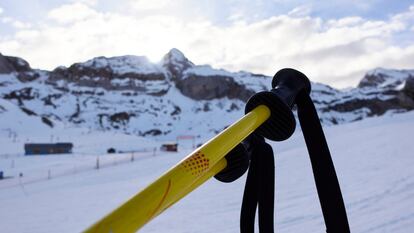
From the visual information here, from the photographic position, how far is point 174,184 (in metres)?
1.25

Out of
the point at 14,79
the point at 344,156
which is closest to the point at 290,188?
the point at 344,156

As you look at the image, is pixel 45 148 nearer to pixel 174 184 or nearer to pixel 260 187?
pixel 260 187

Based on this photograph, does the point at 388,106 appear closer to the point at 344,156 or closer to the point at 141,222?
the point at 344,156

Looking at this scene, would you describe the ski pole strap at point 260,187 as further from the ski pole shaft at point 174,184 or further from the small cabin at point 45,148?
the small cabin at point 45,148

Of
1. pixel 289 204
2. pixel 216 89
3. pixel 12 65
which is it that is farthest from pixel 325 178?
pixel 12 65

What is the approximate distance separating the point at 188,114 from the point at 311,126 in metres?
179

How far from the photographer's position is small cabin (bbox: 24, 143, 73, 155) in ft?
164

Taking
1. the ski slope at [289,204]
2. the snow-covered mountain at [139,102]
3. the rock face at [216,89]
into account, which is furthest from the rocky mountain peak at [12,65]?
the ski slope at [289,204]

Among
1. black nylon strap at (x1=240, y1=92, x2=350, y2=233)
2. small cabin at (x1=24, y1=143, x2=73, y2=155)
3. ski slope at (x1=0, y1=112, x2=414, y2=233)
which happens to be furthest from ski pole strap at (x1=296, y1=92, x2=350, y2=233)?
small cabin at (x1=24, y1=143, x2=73, y2=155)

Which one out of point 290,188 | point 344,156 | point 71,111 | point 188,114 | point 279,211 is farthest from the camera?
point 188,114

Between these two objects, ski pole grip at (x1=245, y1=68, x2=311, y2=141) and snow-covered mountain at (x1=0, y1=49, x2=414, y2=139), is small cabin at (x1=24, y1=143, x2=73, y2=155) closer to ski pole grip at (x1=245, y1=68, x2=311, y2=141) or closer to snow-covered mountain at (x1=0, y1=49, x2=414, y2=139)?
ski pole grip at (x1=245, y1=68, x2=311, y2=141)

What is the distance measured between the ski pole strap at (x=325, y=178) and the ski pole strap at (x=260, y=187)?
211mm

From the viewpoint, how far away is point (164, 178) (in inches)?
48.9

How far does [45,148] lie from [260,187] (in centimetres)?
5498
